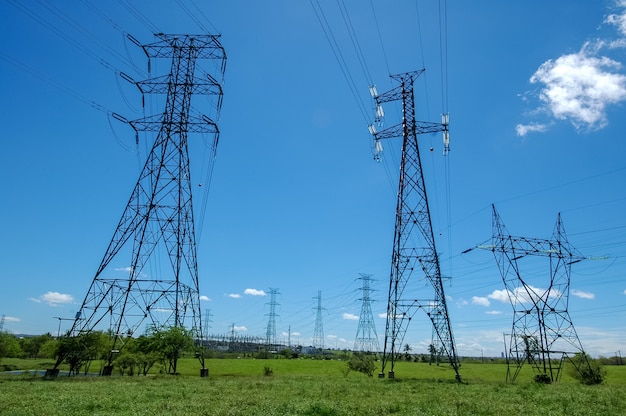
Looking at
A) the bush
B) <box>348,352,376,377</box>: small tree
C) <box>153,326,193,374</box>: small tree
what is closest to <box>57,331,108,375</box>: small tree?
<box>153,326,193,374</box>: small tree

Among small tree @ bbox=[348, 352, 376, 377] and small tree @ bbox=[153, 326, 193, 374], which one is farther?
small tree @ bbox=[348, 352, 376, 377]

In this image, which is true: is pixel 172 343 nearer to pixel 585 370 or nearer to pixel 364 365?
pixel 364 365

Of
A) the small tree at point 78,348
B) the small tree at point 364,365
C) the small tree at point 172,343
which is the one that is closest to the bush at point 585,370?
the small tree at point 364,365

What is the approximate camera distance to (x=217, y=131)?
155ft

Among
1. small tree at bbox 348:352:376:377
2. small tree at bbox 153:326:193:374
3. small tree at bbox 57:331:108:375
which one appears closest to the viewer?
small tree at bbox 57:331:108:375

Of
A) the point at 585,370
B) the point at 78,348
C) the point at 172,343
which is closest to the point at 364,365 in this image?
the point at 172,343

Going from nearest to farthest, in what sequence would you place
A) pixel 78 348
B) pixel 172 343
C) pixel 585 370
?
pixel 78 348 < pixel 172 343 < pixel 585 370

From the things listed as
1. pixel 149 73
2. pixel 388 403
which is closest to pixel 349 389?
pixel 388 403

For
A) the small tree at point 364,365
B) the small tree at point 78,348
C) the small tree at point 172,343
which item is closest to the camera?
the small tree at point 78,348

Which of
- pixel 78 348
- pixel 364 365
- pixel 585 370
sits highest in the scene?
pixel 78 348

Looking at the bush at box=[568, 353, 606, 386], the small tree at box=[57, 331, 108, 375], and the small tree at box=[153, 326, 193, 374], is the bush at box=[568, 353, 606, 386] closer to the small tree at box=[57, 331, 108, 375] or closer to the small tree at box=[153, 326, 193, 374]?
the small tree at box=[153, 326, 193, 374]

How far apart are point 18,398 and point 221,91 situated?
35.2 metres

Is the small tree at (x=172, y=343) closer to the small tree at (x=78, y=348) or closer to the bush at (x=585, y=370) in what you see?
the small tree at (x=78, y=348)

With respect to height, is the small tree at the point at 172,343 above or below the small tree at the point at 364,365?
above
